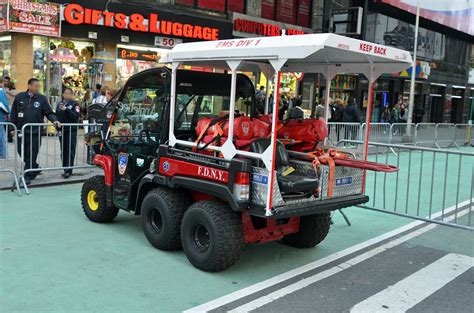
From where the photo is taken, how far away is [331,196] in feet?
17.4

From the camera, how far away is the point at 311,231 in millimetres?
5828

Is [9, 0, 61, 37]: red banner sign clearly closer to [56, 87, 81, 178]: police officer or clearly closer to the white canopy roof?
[56, 87, 81, 178]: police officer

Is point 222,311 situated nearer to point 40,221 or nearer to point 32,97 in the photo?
point 40,221

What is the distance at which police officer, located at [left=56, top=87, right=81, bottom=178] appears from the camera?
365 inches

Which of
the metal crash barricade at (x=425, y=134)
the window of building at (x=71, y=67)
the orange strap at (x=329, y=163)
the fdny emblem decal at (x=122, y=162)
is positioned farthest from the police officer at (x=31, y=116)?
the metal crash barricade at (x=425, y=134)

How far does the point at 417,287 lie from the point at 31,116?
23.2 feet

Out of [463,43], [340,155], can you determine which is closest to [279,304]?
[340,155]

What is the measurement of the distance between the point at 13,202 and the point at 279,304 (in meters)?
4.98

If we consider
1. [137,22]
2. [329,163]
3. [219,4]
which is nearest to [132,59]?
[137,22]

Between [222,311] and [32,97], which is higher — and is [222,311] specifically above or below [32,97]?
below

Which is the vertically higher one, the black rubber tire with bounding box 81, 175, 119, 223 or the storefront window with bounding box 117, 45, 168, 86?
the storefront window with bounding box 117, 45, 168, 86

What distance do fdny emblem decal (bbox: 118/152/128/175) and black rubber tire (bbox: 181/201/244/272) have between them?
1339 mm

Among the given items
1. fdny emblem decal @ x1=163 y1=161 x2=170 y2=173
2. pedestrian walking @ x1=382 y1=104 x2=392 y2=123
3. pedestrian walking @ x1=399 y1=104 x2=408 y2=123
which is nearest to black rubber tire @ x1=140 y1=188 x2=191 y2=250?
fdny emblem decal @ x1=163 y1=161 x2=170 y2=173

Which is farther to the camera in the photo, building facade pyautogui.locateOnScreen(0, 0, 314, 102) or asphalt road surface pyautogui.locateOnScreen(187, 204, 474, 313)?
building facade pyautogui.locateOnScreen(0, 0, 314, 102)
